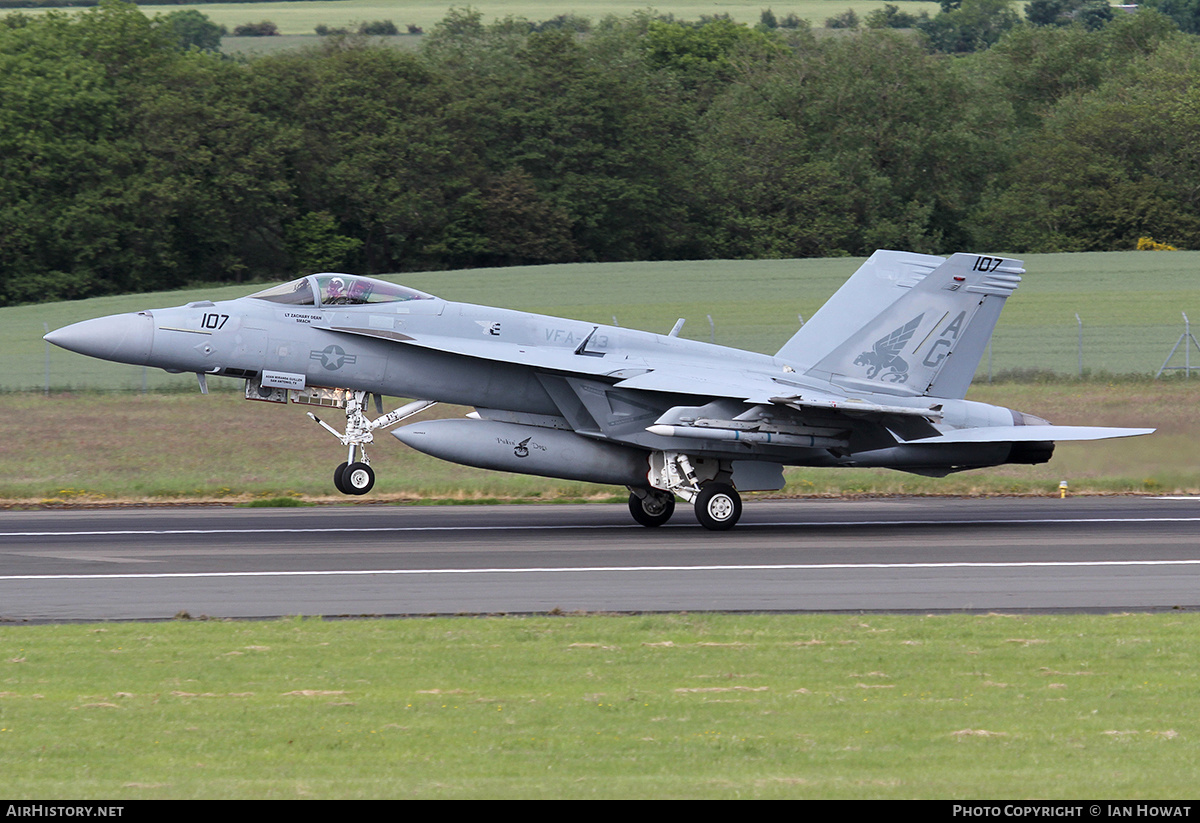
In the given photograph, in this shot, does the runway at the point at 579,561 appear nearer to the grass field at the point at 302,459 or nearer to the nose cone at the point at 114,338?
the grass field at the point at 302,459

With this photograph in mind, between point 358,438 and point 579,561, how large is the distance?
4.42m

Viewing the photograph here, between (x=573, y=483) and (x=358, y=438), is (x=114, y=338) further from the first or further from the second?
(x=573, y=483)

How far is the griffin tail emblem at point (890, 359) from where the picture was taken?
19.9 m

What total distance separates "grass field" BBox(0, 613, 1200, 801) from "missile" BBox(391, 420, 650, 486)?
6.73 metres

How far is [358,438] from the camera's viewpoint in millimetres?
18484

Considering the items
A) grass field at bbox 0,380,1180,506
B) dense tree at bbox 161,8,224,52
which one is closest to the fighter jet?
grass field at bbox 0,380,1180,506

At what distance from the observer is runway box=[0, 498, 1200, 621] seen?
12625 millimetres

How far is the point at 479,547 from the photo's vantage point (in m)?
16.8

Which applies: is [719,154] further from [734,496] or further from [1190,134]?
[734,496]

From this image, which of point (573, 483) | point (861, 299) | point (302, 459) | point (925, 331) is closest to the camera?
point (925, 331)

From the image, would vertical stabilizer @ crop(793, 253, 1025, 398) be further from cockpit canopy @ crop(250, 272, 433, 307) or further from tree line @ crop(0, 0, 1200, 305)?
tree line @ crop(0, 0, 1200, 305)

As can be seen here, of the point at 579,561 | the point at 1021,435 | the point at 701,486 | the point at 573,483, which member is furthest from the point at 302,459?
the point at 1021,435

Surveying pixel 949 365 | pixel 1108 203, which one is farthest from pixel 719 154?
pixel 949 365

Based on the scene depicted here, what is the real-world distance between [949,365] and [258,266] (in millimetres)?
48713
